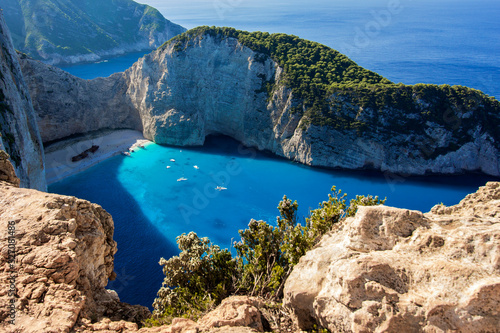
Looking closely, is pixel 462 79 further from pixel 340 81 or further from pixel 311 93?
pixel 311 93

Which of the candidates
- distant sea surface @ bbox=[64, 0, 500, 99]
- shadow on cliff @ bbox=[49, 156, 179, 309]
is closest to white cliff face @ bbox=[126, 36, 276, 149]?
shadow on cliff @ bbox=[49, 156, 179, 309]

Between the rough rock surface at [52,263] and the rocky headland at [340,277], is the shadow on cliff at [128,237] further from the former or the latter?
the rocky headland at [340,277]

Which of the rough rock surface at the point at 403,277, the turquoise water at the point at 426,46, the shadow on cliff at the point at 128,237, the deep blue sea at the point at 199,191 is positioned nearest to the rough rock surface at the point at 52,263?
the rough rock surface at the point at 403,277

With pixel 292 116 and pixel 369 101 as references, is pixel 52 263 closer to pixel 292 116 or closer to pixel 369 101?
pixel 292 116

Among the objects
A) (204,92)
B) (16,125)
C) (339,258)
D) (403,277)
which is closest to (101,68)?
(204,92)

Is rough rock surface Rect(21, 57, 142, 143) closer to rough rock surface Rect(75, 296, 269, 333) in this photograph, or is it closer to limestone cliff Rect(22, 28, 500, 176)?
limestone cliff Rect(22, 28, 500, 176)

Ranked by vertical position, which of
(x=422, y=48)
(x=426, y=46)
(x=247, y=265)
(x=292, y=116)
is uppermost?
(x=426, y=46)
